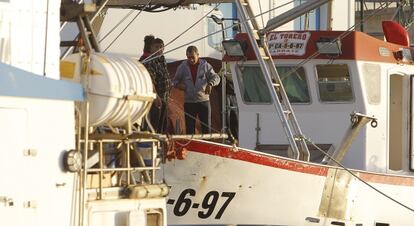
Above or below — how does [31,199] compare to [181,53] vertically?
below

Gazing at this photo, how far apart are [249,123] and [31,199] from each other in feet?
24.7

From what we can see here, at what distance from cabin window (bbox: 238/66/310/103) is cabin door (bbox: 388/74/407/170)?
46.7 inches

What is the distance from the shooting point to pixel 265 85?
15742 mm

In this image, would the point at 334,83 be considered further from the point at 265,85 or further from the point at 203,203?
the point at 203,203

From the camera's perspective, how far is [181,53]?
2220 cm

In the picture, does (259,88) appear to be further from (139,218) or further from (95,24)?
Result: (139,218)

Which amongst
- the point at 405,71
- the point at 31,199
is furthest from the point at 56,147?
the point at 405,71

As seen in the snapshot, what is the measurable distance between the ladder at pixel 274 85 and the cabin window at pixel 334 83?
160 centimetres

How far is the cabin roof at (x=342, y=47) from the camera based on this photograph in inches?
601

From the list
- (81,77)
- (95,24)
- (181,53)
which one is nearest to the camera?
(81,77)

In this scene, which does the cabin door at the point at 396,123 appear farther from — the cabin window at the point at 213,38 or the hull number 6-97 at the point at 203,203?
the cabin window at the point at 213,38

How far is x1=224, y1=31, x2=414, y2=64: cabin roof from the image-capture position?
1527 centimetres

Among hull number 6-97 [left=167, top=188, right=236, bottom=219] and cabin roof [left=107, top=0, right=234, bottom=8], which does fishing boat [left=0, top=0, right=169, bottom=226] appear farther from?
hull number 6-97 [left=167, top=188, right=236, bottom=219]

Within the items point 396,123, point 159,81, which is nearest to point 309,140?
point 159,81
